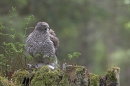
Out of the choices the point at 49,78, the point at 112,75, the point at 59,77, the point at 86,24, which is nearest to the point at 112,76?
the point at 112,75

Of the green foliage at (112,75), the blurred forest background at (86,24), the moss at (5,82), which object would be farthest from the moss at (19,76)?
the blurred forest background at (86,24)

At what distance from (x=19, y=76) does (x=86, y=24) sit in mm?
15545

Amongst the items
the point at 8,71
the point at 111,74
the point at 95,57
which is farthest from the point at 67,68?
the point at 95,57

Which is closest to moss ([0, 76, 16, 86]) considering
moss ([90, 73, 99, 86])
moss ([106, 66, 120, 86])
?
moss ([90, 73, 99, 86])

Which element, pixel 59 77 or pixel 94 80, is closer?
pixel 59 77

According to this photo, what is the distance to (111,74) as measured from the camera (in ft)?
20.9

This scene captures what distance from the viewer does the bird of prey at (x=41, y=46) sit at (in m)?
7.40

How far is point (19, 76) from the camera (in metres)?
6.23

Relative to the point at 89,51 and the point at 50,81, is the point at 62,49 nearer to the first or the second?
the point at 89,51

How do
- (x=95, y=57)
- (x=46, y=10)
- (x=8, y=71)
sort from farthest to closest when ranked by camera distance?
(x=95, y=57)
(x=46, y=10)
(x=8, y=71)

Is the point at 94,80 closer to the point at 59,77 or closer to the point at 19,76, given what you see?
the point at 59,77

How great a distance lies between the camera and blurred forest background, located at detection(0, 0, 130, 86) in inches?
703

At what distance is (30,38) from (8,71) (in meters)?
0.96

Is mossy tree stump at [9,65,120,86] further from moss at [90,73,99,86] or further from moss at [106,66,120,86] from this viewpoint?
moss at [106,66,120,86]
